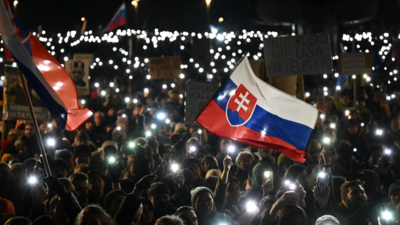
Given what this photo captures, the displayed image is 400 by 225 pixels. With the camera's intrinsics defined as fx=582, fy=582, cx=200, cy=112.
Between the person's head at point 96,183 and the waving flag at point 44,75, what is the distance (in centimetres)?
99

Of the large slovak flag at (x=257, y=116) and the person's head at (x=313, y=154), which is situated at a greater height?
the large slovak flag at (x=257, y=116)

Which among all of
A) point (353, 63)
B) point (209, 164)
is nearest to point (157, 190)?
point (209, 164)

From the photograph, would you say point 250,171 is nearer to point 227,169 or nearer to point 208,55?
point 227,169

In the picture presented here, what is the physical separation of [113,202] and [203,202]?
0.95m

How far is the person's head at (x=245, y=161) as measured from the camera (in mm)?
8320

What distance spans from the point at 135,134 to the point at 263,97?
17.9 feet

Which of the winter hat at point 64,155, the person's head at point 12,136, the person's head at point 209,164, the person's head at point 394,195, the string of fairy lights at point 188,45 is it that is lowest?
the string of fairy lights at point 188,45

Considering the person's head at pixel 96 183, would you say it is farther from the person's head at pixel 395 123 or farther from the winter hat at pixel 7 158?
the person's head at pixel 395 123

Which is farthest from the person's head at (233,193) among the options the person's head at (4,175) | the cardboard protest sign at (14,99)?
the cardboard protest sign at (14,99)

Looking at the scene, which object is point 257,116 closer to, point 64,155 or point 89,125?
point 64,155

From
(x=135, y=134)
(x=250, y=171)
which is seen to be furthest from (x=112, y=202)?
(x=135, y=134)

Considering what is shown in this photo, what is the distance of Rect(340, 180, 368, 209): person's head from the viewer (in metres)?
6.50

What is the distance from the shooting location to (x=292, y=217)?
5582 mm

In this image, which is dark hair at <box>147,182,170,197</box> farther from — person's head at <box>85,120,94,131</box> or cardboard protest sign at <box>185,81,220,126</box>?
person's head at <box>85,120,94,131</box>
